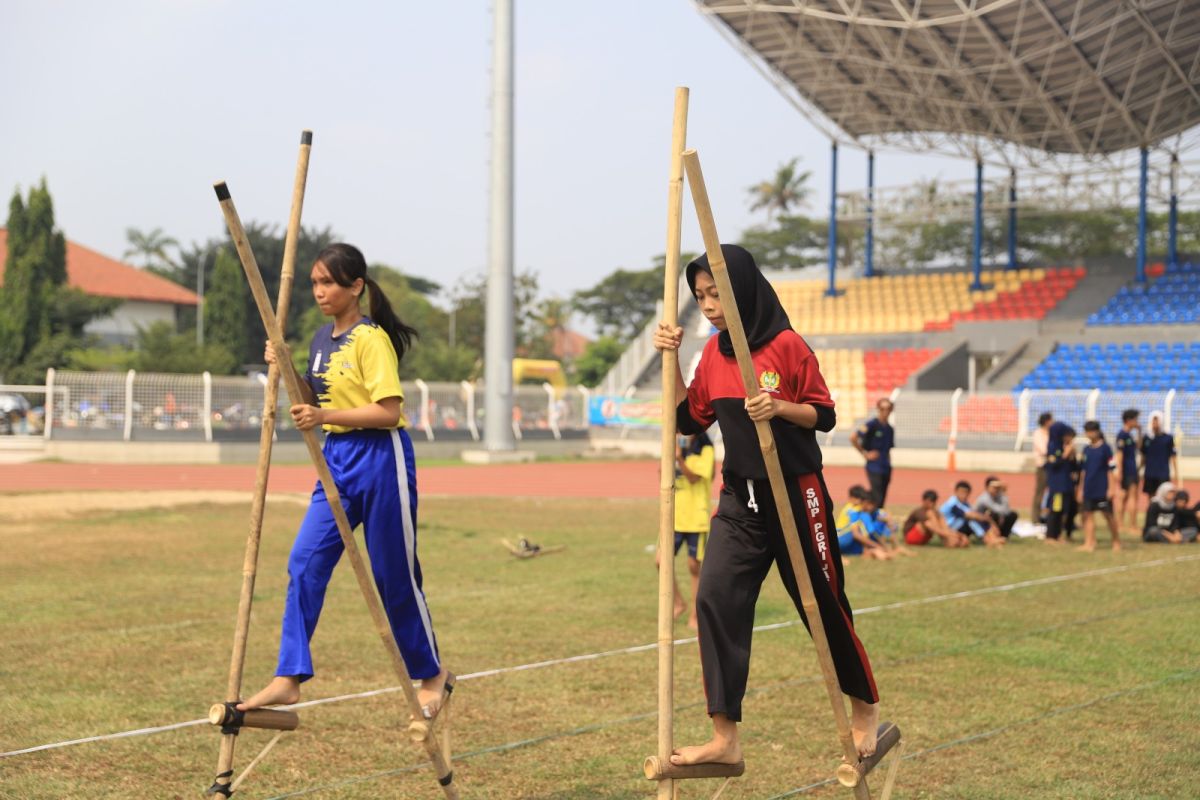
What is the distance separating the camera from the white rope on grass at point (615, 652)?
5930mm

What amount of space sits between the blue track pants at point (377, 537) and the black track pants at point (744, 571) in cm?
127

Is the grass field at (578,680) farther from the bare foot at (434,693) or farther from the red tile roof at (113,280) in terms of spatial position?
the red tile roof at (113,280)

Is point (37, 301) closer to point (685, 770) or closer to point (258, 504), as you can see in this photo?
point (258, 504)

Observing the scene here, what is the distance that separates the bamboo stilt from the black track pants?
217mm

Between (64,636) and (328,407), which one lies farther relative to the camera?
(64,636)

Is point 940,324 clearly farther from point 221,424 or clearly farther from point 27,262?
point 27,262

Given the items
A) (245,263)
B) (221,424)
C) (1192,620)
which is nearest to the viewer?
(245,263)

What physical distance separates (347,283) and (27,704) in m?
3.18

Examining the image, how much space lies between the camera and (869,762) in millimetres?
→ 4574

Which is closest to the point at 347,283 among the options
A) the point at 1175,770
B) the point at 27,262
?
the point at 1175,770

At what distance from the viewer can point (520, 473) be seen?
29.8 meters

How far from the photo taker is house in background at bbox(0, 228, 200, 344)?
211ft

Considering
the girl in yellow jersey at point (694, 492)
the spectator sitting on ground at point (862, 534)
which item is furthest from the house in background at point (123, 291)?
the girl in yellow jersey at point (694, 492)

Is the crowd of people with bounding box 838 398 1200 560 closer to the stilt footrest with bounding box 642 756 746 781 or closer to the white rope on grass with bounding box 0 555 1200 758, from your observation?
the white rope on grass with bounding box 0 555 1200 758
